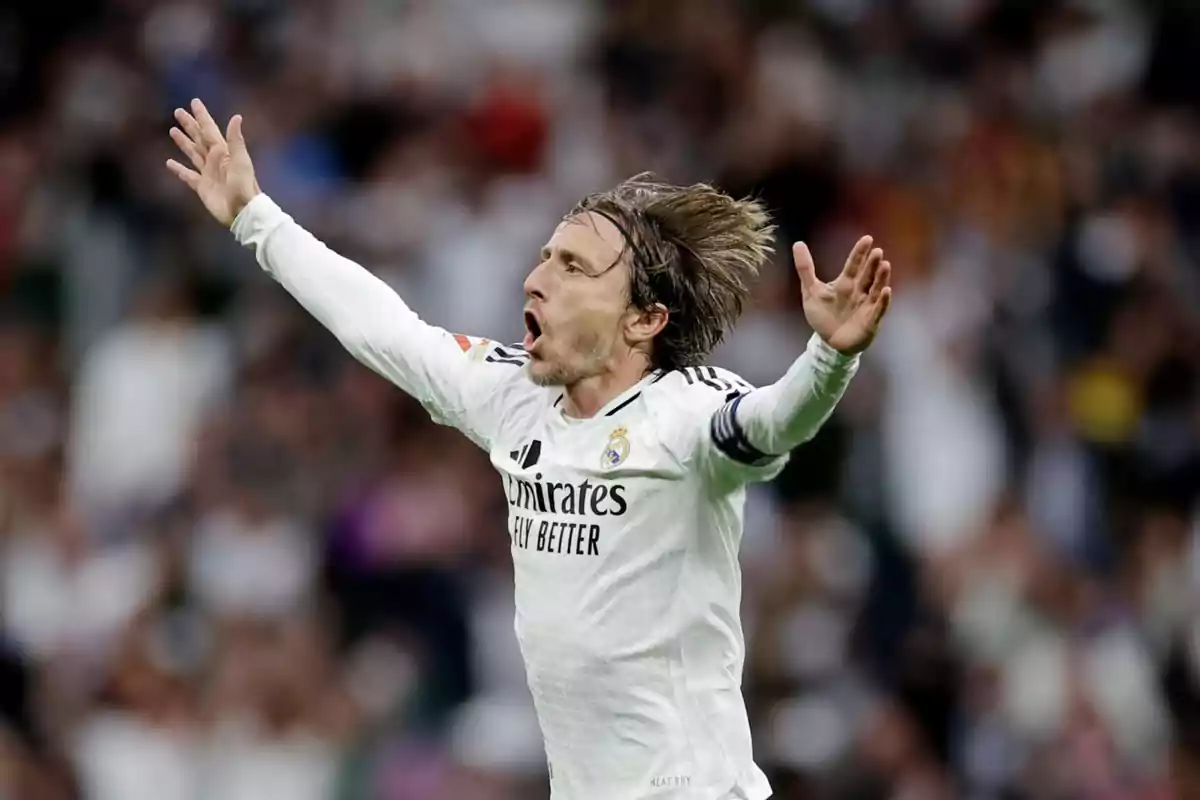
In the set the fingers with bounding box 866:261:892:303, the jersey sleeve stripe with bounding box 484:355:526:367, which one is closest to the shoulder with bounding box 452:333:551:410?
the jersey sleeve stripe with bounding box 484:355:526:367

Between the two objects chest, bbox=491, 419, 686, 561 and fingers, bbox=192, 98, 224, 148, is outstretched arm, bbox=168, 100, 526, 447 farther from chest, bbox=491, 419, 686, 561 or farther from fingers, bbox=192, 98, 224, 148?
chest, bbox=491, 419, 686, 561

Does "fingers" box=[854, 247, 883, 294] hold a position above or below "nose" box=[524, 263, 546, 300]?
below

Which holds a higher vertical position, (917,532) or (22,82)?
(22,82)

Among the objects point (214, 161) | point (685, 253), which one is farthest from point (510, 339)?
point (685, 253)

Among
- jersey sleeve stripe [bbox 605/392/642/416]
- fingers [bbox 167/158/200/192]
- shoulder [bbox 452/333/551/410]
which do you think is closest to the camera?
jersey sleeve stripe [bbox 605/392/642/416]

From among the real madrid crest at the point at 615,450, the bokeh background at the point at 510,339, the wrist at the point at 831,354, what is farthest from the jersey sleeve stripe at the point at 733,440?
the bokeh background at the point at 510,339

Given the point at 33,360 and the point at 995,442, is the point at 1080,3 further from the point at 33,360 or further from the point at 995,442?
the point at 33,360

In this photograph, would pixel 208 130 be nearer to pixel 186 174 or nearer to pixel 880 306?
pixel 186 174

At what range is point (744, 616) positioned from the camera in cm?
1127

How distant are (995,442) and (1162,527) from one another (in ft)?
3.35

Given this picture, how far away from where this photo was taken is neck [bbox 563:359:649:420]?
632 cm

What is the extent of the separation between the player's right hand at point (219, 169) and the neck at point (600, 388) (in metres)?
1.20

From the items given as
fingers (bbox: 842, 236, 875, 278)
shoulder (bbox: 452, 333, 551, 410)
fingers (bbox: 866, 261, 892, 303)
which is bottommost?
shoulder (bbox: 452, 333, 551, 410)

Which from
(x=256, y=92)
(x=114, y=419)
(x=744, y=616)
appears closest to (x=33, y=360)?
(x=114, y=419)
